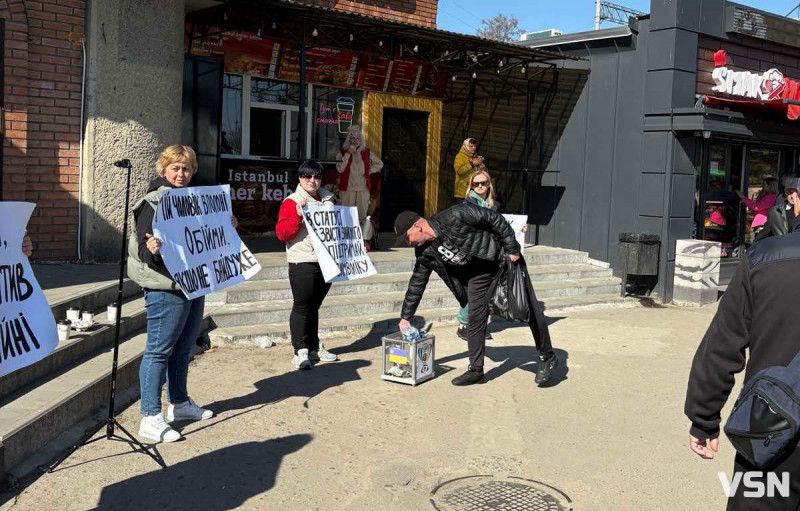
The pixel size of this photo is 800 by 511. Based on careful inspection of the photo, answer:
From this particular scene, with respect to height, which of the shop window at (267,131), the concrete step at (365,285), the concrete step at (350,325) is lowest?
the concrete step at (350,325)

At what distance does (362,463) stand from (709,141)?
1057cm

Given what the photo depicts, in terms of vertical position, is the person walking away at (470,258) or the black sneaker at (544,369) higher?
the person walking away at (470,258)

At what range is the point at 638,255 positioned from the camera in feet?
41.7

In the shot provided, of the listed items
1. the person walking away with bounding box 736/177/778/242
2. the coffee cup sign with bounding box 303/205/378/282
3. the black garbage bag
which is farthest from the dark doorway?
the black garbage bag

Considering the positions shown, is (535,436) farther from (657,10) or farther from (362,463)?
(657,10)

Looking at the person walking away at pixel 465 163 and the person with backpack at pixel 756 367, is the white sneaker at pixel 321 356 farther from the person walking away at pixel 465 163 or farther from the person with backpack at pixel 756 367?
the person walking away at pixel 465 163

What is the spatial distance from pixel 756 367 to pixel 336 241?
5088 millimetres

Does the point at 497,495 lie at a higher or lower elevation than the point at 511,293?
lower

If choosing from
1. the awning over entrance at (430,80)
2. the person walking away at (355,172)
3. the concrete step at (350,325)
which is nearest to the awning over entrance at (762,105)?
the awning over entrance at (430,80)

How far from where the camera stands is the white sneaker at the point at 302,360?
7.56 m

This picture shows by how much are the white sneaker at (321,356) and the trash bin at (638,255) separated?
643 centimetres

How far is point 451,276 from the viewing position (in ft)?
24.1

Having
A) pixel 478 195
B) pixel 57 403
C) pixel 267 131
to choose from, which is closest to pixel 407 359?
pixel 478 195

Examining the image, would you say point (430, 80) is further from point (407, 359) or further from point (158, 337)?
point (158, 337)
